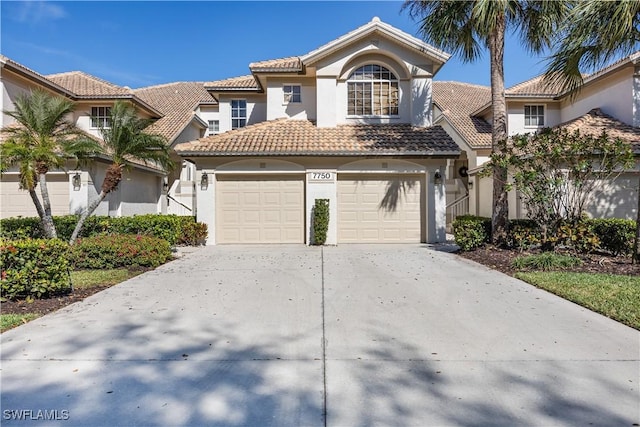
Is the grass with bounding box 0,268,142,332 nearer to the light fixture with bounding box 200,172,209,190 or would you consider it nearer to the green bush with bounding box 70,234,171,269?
the green bush with bounding box 70,234,171,269

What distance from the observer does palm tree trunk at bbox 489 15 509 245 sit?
37.2 feet

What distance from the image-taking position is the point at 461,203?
20.2 m

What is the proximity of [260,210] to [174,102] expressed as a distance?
13.8 m

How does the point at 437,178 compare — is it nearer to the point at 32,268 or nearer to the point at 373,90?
the point at 373,90

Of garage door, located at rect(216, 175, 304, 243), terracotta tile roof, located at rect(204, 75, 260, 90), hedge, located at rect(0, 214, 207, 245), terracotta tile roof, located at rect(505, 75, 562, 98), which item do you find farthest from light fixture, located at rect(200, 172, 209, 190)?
terracotta tile roof, located at rect(505, 75, 562, 98)

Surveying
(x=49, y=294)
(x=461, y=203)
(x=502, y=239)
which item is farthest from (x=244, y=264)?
(x=461, y=203)

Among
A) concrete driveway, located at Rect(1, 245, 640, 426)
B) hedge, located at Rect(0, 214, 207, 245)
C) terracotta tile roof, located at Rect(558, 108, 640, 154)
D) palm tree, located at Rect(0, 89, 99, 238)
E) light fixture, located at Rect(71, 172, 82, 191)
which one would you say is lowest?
concrete driveway, located at Rect(1, 245, 640, 426)

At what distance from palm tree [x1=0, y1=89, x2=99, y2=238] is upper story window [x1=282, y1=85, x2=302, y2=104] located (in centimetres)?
873

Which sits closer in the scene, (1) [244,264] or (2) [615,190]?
(1) [244,264]

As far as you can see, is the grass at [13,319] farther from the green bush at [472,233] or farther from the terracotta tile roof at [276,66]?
the terracotta tile roof at [276,66]

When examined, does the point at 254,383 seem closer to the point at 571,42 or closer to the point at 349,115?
the point at 571,42

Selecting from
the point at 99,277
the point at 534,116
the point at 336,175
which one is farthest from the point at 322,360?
the point at 534,116

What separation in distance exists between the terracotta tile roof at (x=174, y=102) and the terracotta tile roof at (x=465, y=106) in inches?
534

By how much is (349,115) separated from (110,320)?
41.0 feet
